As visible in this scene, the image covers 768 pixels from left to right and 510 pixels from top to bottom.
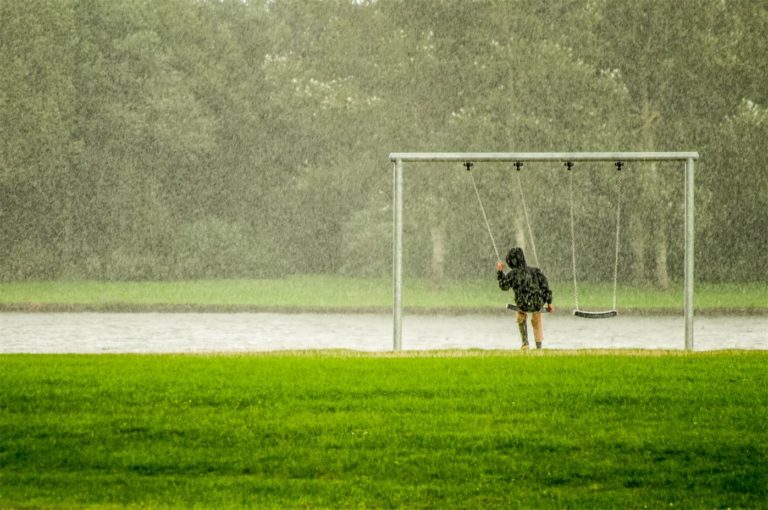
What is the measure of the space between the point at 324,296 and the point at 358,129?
318 inches

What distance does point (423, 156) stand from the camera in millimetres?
17500

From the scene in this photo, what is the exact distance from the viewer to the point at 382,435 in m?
9.37

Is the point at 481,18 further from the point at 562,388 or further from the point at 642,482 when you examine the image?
the point at 642,482

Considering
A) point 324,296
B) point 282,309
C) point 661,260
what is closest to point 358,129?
point 324,296

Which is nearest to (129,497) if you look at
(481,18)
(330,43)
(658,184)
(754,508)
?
(754,508)

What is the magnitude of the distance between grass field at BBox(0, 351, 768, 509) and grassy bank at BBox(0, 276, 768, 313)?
16.2m

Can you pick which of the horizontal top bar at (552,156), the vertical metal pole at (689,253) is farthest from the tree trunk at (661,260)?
the horizontal top bar at (552,156)

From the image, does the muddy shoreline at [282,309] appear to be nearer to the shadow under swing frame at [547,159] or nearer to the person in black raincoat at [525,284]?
the shadow under swing frame at [547,159]

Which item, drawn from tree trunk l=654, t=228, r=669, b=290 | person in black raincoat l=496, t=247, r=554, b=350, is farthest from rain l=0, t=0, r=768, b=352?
person in black raincoat l=496, t=247, r=554, b=350

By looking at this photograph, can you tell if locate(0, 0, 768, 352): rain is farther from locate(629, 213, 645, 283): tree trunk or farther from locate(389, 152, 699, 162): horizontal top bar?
locate(389, 152, 699, 162): horizontal top bar

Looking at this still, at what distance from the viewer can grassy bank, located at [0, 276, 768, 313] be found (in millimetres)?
29781

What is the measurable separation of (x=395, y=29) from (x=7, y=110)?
14598 millimetres

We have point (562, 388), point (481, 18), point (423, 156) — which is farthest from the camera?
point (481, 18)

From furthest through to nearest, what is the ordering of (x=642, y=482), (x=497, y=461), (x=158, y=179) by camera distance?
(x=158, y=179), (x=497, y=461), (x=642, y=482)
